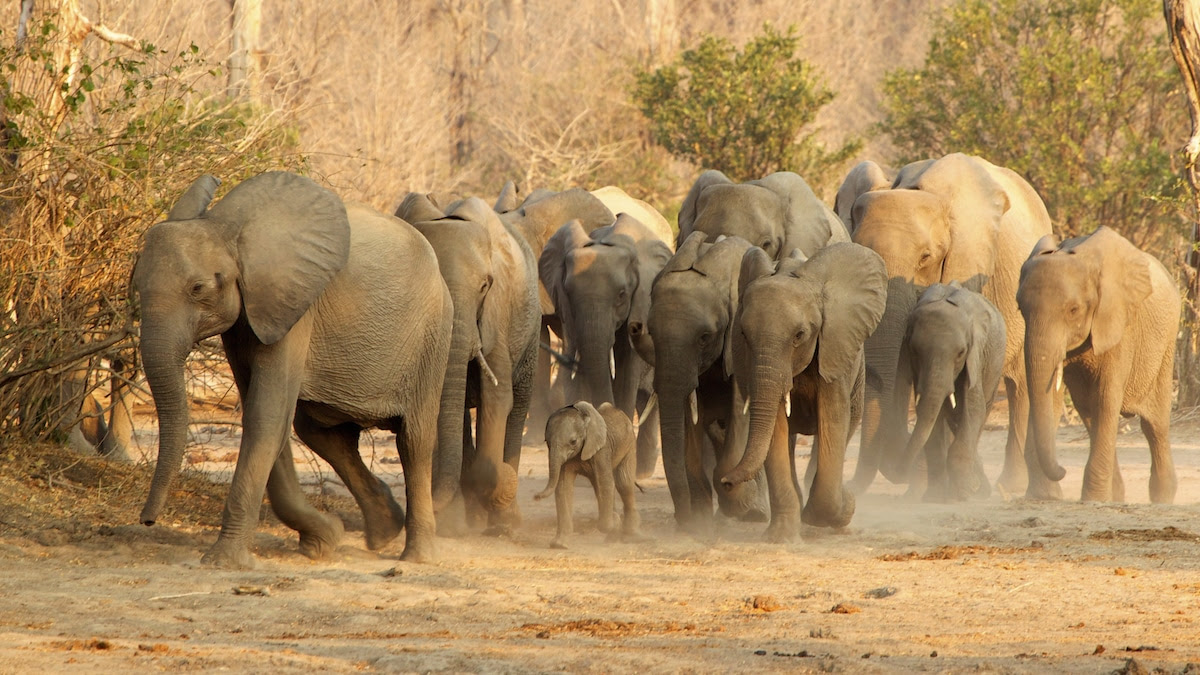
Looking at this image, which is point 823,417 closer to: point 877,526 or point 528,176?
point 877,526

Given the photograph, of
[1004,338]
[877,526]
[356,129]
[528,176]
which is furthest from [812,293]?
[356,129]

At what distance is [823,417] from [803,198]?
158 inches

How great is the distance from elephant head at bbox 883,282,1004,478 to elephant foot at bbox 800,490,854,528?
7.13 feet

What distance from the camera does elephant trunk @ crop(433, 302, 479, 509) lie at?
8.37 m

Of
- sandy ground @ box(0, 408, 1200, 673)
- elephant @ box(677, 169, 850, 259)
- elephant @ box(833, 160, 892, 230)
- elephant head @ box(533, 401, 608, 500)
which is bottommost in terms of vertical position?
sandy ground @ box(0, 408, 1200, 673)

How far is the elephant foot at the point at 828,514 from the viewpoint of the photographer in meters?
8.84

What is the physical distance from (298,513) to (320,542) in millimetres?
189

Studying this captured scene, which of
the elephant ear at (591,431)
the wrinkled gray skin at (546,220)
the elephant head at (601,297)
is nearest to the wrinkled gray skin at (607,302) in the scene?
the elephant head at (601,297)

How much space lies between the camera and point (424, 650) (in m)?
5.42

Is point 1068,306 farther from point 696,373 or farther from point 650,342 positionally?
point 696,373

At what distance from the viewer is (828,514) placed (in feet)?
29.0

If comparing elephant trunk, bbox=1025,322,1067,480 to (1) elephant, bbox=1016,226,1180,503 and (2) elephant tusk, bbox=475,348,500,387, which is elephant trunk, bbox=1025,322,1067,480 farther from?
(2) elephant tusk, bbox=475,348,500,387

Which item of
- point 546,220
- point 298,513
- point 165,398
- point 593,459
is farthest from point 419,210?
point 546,220

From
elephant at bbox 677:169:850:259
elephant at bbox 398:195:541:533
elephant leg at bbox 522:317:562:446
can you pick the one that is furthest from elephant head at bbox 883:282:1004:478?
elephant leg at bbox 522:317:562:446
